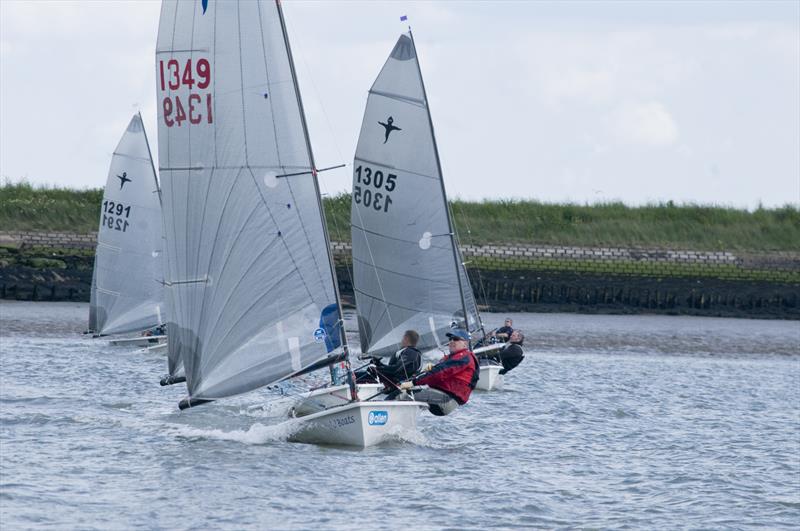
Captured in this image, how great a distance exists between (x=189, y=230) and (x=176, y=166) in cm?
88

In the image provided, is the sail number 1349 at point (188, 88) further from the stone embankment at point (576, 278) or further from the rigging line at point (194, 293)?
the stone embankment at point (576, 278)

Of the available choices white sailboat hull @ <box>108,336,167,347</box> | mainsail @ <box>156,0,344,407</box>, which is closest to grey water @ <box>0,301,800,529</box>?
mainsail @ <box>156,0,344,407</box>

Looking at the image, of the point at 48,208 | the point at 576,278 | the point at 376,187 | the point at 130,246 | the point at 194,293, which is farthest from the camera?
the point at 48,208

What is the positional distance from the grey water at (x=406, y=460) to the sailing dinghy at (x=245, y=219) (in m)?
0.87

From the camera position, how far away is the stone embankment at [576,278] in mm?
49250

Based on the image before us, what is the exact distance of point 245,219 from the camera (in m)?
17.9

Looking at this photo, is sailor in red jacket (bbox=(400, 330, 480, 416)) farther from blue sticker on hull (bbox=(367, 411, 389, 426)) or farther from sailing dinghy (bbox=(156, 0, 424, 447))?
blue sticker on hull (bbox=(367, 411, 389, 426))

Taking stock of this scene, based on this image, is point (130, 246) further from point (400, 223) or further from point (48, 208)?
point (48, 208)

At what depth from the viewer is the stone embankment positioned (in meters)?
49.2

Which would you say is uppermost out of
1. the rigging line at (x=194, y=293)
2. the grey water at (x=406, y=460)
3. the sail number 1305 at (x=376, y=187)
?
the sail number 1305 at (x=376, y=187)

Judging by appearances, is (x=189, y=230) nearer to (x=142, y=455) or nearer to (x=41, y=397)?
(x=142, y=455)

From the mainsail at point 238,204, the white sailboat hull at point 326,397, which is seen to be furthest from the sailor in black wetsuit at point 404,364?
the mainsail at point 238,204

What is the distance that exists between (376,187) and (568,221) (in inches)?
1601

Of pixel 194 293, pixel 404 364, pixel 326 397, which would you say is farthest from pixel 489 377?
pixel 194 293
